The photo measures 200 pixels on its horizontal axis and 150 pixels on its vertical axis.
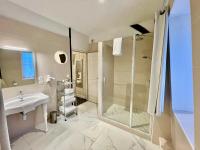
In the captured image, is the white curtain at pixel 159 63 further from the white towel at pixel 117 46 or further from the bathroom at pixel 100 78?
the white towel at pixel 117 46

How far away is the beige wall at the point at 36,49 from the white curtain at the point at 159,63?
7.65 ft

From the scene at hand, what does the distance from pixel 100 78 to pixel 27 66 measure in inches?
65.7

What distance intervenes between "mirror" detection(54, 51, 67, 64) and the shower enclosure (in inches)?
42.5

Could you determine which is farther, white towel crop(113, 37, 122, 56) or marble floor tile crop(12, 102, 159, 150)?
white towel crop(113, 37, 122, 56)

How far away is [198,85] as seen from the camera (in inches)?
23.3

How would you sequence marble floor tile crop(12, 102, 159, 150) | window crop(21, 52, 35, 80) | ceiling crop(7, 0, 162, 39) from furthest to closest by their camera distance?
1. window crop(21, 52, 35, 80)
2. ceiling crop(7, 0, 162, 39)
3. marble floor tile crop(12, 102, 159, 150)

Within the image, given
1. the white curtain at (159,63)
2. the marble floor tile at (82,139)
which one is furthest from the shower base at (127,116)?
the white curtain at (159,63)

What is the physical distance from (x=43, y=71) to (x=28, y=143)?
1.47 meters

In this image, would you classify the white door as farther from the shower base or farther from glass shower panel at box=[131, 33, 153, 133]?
glass shower panel at box=[131, 33, 153, 133]

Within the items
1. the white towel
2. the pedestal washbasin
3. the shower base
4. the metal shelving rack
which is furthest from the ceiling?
the shower base

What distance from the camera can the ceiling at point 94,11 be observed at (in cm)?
191

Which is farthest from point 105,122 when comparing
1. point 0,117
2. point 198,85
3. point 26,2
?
point 26,2

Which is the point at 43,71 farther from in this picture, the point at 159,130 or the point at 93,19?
the point at 159,130

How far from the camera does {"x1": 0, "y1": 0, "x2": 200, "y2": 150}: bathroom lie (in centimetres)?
140
